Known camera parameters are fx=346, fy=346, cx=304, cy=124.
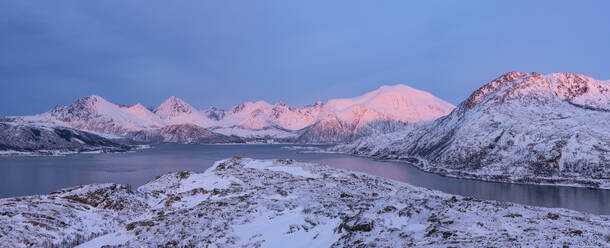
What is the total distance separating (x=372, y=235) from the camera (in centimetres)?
1970

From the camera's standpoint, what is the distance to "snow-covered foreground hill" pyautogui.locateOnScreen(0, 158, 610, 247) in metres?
18.3

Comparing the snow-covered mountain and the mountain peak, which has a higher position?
the mountain peak

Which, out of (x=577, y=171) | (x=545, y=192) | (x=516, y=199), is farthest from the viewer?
(x=577, y=171)

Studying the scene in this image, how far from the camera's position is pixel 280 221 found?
28328 mm

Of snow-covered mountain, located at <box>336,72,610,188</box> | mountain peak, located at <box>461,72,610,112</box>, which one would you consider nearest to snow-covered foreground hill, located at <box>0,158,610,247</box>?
snow-covered mountain, located at <box>336,72,610,188</box>

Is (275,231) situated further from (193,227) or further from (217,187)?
(217,187)

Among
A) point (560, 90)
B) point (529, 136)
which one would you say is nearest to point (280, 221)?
point (529, 136)

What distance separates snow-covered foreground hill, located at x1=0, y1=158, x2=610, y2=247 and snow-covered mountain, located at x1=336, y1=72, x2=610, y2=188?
77210 mm

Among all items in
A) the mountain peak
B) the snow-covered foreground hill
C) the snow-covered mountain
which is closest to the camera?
the snow-covered foreground hill

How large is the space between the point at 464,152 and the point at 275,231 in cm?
11408

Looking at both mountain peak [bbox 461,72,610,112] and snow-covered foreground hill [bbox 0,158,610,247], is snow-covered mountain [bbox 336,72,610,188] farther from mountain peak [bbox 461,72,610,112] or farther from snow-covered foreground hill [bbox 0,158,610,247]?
snow-covered foreground hill [bbox 0,158,610,247]

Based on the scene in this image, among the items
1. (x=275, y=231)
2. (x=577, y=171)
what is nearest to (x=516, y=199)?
(x=577, y=171)

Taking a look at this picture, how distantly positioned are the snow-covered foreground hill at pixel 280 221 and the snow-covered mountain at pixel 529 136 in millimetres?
77210

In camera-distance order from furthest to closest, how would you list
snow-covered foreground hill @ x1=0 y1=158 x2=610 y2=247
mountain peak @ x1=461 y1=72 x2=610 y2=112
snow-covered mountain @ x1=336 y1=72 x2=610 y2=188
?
mountain peak @ x1=461 y1=72 x2=610 y2=112
snow-covered mountain @ x1=336 y1=72 x2=610 y2=188
snow-covered foreground hill @ x1=0 y1=158 x2=610 y2=247
